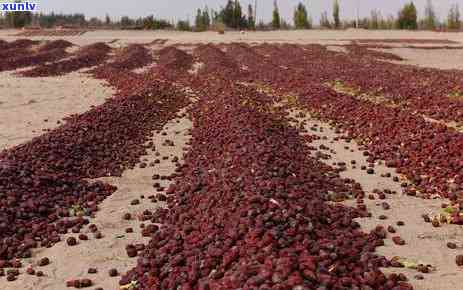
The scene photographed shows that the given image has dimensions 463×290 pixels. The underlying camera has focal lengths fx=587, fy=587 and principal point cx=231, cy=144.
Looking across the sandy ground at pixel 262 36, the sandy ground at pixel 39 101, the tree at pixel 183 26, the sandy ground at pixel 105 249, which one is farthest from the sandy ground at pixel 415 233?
the tree at pixel 183 26

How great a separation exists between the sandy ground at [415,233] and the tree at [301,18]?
79672 millimetres

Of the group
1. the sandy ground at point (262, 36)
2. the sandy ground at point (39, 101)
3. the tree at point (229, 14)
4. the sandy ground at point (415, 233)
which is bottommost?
the sandy ground at point (415, 233)

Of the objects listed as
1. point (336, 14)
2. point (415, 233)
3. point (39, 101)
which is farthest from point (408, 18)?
point (415, 233)

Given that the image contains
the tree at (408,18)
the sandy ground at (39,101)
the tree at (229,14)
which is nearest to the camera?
the sandy ground at (39,101)

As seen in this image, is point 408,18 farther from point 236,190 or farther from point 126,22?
point 236,190

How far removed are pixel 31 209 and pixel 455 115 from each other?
11.0 meters

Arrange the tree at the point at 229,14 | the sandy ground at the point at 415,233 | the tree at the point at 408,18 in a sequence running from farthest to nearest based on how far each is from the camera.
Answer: the tree at the point at 229,14 < the tree at the point at 408,18 < the sandy ground at the point at 415,233

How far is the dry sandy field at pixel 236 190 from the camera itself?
665cm

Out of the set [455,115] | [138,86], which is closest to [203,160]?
[455,115]

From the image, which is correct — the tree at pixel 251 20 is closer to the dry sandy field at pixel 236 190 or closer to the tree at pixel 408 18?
the tree at pixel 408 18

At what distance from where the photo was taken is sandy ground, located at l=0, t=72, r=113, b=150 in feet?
51.6

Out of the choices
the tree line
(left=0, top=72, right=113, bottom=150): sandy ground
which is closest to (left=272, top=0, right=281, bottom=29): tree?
the tree line

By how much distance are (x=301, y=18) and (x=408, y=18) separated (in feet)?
51.6

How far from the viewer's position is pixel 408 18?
274 ft
